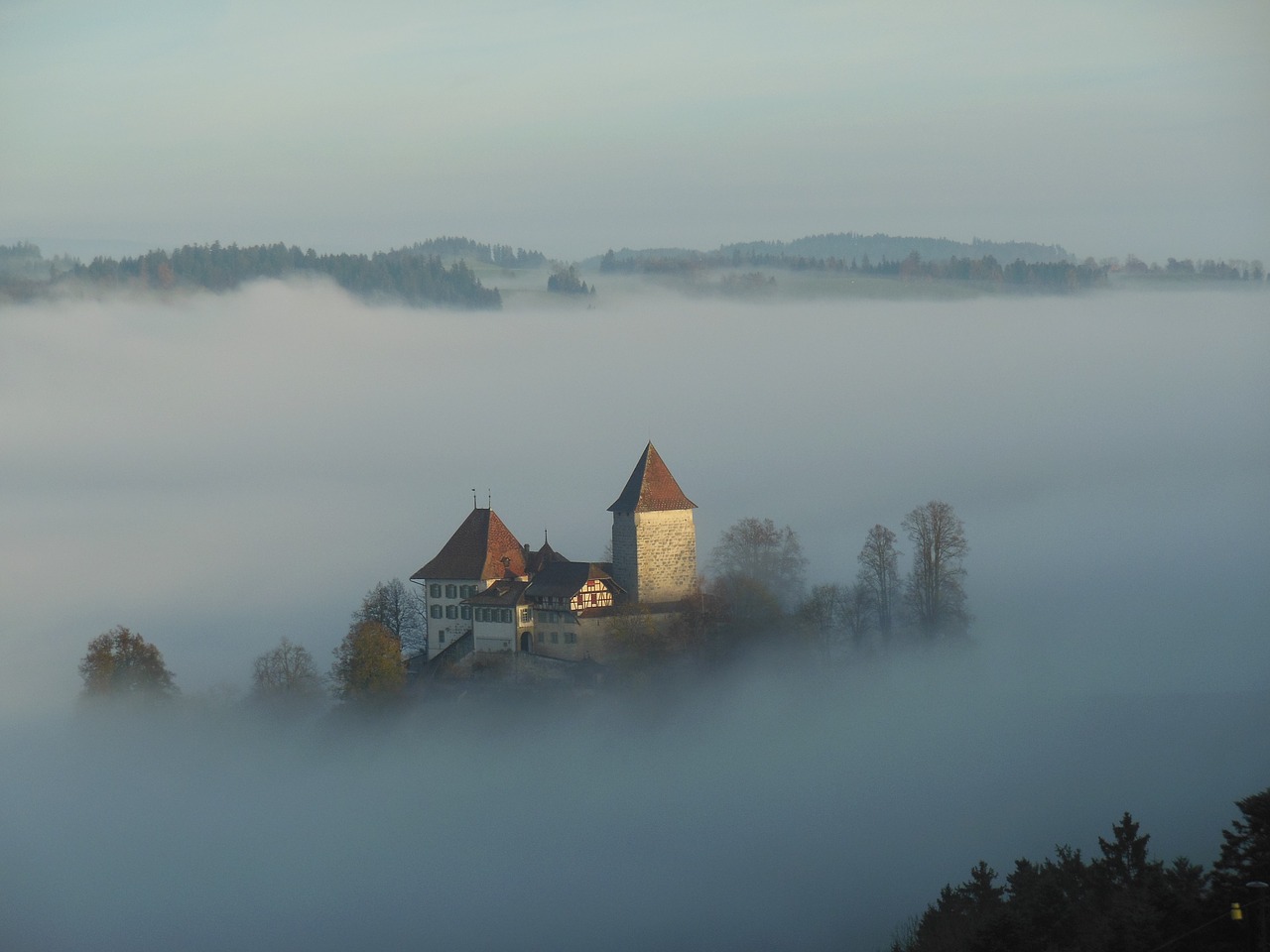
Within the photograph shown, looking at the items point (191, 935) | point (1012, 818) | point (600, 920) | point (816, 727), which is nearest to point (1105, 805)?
point (1012, 818)

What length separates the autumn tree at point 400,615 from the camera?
9169 cm

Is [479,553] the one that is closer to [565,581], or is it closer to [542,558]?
[542,558]

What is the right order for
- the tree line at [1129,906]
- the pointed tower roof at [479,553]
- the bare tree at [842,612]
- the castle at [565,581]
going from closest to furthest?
the tree line at [1129,906], the castle at [565,581], the pointed tower roof at [479,553], the bare tree at [842,612]

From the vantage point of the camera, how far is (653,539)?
81062mm

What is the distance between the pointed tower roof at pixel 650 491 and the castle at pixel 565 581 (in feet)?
0.14

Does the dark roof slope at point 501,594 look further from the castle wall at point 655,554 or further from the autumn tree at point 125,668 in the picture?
the autumn tree at point 125,668

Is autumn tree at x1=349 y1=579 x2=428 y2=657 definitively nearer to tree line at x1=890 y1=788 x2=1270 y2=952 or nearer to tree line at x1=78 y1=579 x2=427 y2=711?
tree line at x1=78 y1=579 x2=427 y2=711

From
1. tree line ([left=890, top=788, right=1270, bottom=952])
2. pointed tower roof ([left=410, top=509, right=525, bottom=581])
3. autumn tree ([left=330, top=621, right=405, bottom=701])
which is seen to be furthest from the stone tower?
tree line ([left=890, top=788, right=1270, bottom=952])

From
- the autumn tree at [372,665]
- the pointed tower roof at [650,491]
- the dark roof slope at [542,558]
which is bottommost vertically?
the autumn tree at [372,665]

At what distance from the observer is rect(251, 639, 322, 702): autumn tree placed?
102m

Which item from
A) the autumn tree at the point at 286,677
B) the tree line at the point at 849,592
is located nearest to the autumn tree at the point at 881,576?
the tree line at the point at 849,592

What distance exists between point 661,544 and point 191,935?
42902 mm

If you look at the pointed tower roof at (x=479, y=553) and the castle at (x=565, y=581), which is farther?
the pointed tower roof at (x=479, y=553)

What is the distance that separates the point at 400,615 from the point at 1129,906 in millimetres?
52684
